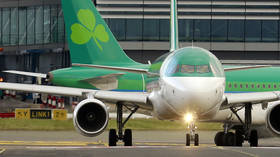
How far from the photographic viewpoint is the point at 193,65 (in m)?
20.1

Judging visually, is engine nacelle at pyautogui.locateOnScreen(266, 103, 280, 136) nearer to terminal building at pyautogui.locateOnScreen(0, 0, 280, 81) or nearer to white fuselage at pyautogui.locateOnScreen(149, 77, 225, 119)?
white fuselage at pyautogui.locateOnScreen(149, 77, 225, 119)

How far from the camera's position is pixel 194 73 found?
19.8m

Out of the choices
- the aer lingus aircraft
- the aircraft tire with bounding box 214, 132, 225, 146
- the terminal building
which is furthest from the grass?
the terminal building

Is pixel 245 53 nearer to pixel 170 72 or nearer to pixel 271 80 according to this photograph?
pixel 271 80

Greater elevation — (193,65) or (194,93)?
(193,65)

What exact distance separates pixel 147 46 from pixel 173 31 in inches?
1248

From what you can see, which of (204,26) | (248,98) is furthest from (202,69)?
(204,26)

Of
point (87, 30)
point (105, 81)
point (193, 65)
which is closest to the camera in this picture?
point (193, 65)

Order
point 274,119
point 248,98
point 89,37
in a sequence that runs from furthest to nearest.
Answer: point 89,37, point 248,98, point 274,119

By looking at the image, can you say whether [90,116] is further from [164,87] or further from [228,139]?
[228,139]

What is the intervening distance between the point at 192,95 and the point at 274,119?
3553mm

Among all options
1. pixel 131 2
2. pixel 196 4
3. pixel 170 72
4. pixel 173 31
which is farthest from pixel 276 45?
pixel 170 72

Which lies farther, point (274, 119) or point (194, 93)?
point (274, 119)

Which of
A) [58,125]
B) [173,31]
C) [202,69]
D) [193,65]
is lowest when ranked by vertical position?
[58,125]
